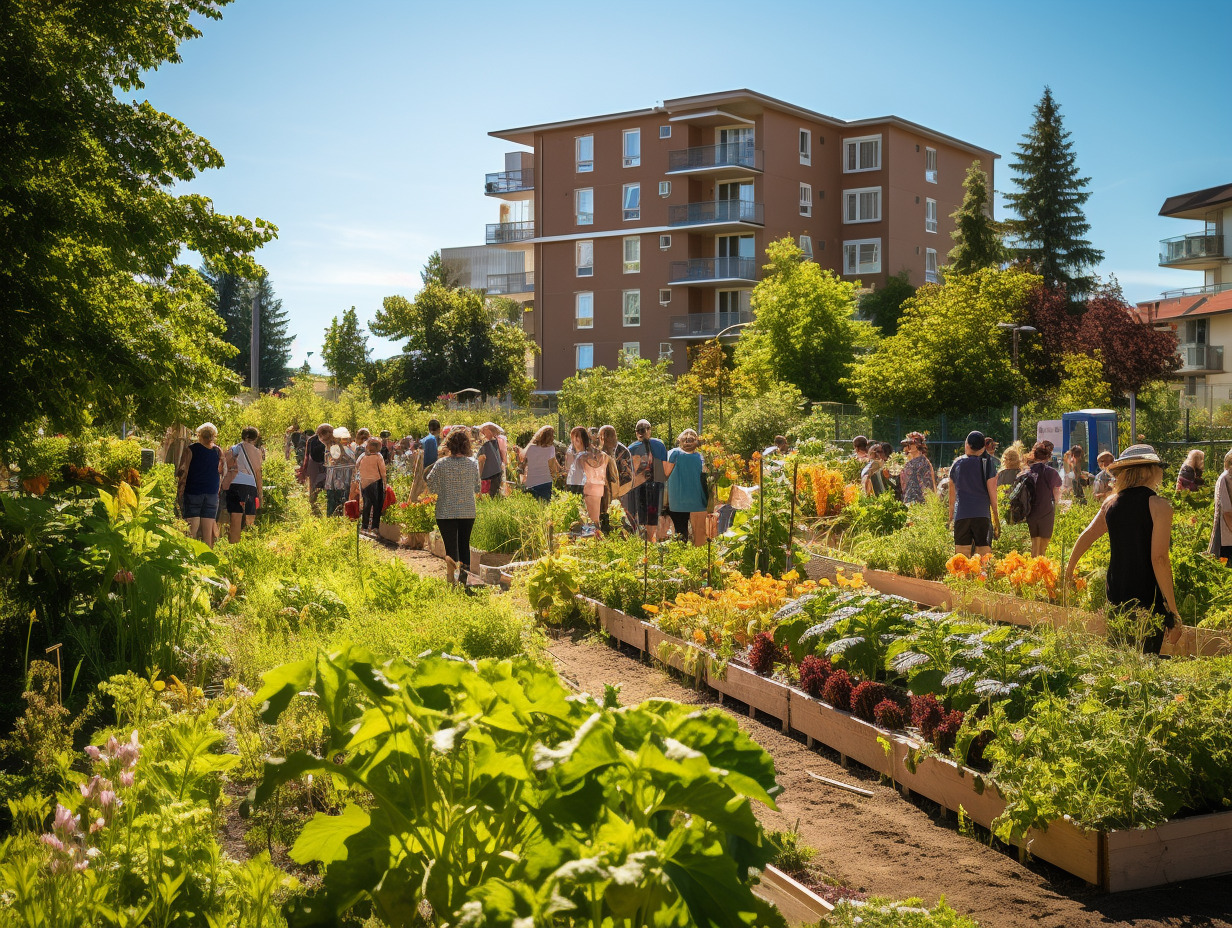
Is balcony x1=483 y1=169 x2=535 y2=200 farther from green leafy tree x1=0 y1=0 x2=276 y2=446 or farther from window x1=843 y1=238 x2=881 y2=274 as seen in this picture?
green leafy tree x1=0 y1=0 x2=276 y2=446

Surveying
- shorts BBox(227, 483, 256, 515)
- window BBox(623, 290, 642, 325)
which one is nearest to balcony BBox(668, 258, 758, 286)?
window BBox(623, 290, 642, 325)

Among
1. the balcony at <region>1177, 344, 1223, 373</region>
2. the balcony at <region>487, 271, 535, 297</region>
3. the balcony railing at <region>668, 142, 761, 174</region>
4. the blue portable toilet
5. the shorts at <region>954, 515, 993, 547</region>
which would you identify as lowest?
the shorts at <region>954, 515, 993, 547</region>

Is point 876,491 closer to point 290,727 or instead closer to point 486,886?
point 290,727

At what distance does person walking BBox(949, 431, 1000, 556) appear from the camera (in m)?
10.9

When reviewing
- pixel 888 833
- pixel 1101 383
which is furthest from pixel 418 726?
pixel 1101 383

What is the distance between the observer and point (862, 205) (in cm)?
5316

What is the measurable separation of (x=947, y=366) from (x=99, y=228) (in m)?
28.7

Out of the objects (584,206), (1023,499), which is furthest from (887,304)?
(1023,499)

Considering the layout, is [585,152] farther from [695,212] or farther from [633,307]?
[633,307]

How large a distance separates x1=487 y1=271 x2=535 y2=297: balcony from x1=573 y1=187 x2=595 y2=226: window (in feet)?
22.1

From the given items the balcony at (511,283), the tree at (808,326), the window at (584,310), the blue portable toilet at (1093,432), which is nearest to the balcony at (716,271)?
the window at (584,310)

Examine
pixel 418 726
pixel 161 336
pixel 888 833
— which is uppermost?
pixel 161 336

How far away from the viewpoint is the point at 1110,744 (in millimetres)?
4539

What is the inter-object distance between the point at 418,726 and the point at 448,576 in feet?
28.2
